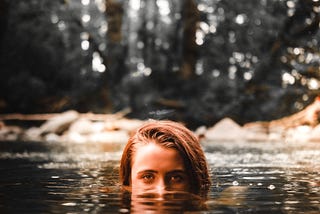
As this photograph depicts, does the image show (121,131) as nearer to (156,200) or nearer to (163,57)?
(163,57)

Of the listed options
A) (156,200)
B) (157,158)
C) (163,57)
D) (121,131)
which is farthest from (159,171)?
(163,57)

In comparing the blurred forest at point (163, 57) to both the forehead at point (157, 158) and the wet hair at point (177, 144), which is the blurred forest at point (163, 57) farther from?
the forehead at point (157, 158)

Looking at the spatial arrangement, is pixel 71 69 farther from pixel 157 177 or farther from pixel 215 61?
pixel 157 177

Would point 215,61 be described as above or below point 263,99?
above

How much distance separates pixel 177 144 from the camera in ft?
16.1

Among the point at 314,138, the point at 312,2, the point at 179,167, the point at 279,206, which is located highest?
the point at 312,2

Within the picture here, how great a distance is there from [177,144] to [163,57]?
2859 centimetres

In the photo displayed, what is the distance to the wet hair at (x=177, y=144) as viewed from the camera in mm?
4938

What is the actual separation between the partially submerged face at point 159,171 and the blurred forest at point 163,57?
24.2m

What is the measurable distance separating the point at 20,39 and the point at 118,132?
9320 mm

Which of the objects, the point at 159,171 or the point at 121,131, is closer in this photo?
the point at 159,171

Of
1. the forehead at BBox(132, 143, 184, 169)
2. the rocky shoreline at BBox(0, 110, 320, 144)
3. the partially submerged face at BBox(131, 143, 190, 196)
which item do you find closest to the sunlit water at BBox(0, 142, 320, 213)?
the partially submerged face at BBox(131, 143, 190, 196)

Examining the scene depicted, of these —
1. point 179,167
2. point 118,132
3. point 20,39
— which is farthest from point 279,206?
point 20,39

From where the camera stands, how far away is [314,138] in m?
24.6
